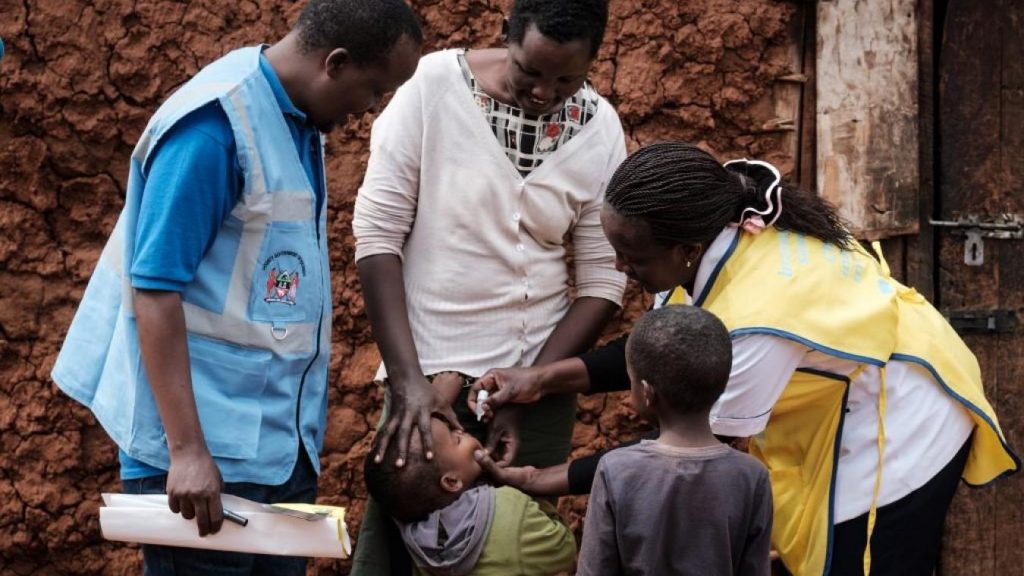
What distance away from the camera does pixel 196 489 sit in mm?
2404

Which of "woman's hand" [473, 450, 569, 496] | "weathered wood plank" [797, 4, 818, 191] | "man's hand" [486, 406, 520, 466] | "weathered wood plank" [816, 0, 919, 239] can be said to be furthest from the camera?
"weathered wood plank" [797, 4, 818, 191]

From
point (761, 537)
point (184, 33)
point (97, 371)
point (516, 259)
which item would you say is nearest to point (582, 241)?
point (516, 259)

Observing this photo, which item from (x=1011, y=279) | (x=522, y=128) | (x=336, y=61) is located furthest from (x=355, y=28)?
(x=1011, y=279)

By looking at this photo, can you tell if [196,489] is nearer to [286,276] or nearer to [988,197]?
[286,276]

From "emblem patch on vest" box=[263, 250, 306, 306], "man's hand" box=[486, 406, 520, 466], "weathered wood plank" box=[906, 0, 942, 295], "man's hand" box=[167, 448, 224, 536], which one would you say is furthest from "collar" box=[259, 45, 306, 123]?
"weathered wood plank" box=[906, 0, 942, 295]

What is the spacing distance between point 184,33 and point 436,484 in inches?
73.9

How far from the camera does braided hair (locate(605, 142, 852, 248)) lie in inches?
100

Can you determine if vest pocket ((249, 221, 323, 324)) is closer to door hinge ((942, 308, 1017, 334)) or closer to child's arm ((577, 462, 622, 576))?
child's arm ((577, 462, 622, 576))

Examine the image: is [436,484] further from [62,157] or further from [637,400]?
[62,157]

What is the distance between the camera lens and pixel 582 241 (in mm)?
3207

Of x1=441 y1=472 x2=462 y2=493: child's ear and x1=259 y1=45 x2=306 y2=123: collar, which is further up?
x1=259 y1=45 x2=306 y2=123: collar

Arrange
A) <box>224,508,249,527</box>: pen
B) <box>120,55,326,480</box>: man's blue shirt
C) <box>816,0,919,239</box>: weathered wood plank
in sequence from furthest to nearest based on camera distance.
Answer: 1. <box>816,0,919,239</box>: weathered wood plank
2. <box>224,508,249,527</box>: pen
3. <box>120,55,326,480</box>: man's blue shirt

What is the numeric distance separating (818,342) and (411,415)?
93 centimetres

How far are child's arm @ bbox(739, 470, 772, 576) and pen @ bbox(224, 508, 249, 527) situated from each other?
3.12 feet
